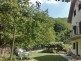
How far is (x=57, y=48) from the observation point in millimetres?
54719

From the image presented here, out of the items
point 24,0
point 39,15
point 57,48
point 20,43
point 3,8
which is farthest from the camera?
point 57,48

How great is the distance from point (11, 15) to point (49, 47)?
40.5m

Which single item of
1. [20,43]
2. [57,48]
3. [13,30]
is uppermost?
[13,30]

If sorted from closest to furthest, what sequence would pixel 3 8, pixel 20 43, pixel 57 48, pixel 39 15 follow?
pixel 3 8 < pixel 39 15 < pixel 20 43 < pixel 57 48

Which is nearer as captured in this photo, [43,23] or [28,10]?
[28,10]

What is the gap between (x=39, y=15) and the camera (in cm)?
2042

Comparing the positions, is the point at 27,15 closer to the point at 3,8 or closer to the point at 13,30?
the point at 13,30

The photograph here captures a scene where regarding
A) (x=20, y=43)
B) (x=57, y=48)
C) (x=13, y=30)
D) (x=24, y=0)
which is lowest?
(x=57, y=48)

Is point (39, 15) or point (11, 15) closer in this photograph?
point (11, 15)

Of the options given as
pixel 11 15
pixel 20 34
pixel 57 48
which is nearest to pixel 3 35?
pixel 20 34

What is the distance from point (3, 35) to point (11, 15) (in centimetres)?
501

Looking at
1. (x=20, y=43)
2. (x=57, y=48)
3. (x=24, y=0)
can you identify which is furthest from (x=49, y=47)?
(x=24, y=0)

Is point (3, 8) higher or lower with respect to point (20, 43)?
higher

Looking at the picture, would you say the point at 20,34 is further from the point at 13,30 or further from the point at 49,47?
the point at 49,47
